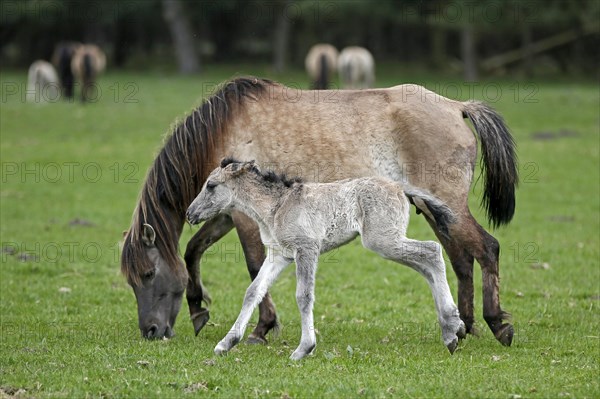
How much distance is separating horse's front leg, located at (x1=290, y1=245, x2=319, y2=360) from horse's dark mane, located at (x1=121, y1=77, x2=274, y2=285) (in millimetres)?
1617

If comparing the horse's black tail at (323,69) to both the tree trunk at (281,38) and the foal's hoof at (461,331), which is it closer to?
the tree trunk at (281,38)

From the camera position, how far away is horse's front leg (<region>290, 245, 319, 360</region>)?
7.36 meters

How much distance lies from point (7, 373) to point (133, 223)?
2.11 metres

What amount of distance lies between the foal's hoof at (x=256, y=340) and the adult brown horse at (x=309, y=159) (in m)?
0.04

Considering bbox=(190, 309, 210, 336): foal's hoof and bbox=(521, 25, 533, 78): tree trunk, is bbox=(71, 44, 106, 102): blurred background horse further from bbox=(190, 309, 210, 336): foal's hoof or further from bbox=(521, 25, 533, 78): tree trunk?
bbox=(190, 309, 210, 336): foal's hoof

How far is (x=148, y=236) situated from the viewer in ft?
27.6

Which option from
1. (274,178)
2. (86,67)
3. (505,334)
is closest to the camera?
(274,178)

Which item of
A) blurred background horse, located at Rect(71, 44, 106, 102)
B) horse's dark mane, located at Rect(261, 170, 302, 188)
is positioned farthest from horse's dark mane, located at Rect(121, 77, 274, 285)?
blurred background horse, located at Rect(71, 44, 106, 102)

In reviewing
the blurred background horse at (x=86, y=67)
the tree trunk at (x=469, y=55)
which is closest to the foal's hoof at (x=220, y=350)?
the blurred background horse at (x=86, y=67)

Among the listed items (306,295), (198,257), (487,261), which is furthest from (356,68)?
(306,295)

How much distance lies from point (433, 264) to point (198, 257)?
8.80 ft

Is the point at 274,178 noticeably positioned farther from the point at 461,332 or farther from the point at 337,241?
the point at 461,332

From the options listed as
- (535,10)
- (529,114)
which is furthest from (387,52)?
(529,114)

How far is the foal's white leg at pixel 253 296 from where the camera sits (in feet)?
24.7
